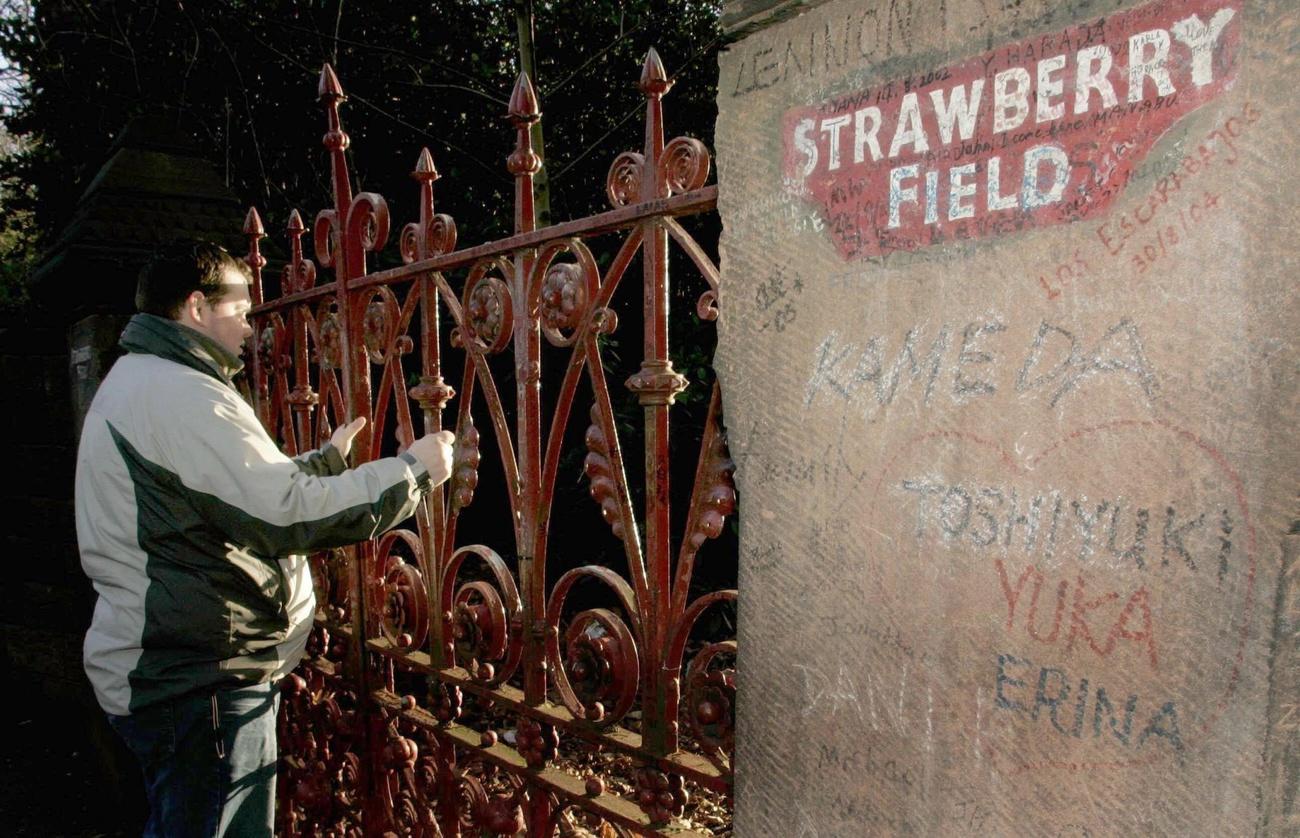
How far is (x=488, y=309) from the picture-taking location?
7.62 feet

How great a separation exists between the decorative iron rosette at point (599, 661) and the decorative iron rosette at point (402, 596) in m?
0.61

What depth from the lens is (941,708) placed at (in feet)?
4.43

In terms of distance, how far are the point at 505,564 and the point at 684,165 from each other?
4.03ft

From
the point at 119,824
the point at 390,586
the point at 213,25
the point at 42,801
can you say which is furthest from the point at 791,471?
the point at 213,25

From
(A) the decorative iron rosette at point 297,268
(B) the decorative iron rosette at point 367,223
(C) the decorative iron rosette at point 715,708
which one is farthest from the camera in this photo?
(A) the decorative iron rosette at point 297,268

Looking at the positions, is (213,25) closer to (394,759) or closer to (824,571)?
(394,759)

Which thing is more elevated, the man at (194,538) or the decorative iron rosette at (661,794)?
the man at (194,538)

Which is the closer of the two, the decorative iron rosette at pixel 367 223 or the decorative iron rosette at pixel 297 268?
the decorative iron rosette at pixel 367 223

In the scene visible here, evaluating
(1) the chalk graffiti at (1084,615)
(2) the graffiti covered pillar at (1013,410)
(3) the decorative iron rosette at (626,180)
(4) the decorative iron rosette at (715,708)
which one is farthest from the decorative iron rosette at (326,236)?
(1) the chalk graffiti at (1084,615)

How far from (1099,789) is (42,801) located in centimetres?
465

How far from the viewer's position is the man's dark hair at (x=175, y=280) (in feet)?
8.09

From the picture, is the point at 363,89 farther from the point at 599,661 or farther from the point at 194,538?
the point at 599,661

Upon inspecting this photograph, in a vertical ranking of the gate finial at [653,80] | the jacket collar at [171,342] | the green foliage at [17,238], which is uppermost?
the green foliage at [17,238]

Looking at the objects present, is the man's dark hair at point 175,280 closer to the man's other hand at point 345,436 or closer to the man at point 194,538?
the man at point 194,538
